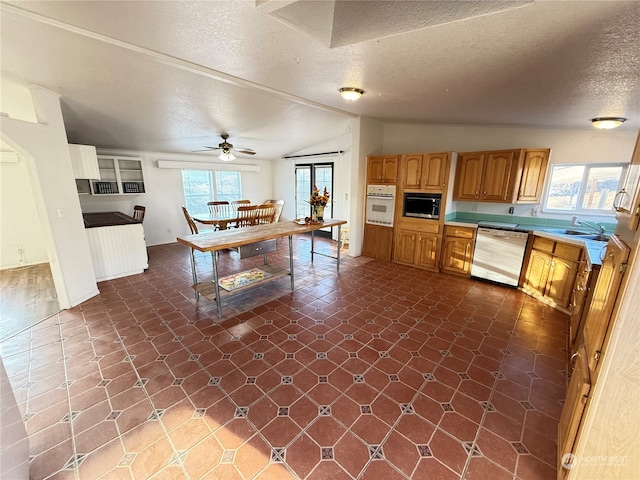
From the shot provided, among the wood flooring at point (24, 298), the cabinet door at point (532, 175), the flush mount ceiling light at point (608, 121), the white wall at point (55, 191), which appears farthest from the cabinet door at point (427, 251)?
the wood flooring at point (24, 298)

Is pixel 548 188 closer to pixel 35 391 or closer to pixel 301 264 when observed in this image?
pixel 301 264

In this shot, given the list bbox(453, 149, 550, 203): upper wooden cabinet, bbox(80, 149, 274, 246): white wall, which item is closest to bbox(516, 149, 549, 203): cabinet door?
bbox(453, 149, 550, 203): upper wooden cabinet

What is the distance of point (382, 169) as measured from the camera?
4609mm

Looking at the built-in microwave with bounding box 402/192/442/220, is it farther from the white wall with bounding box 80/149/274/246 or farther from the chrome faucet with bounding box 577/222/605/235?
the white wall with bounding box 80/149/274/246

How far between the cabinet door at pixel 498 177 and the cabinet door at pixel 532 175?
0.15 meters

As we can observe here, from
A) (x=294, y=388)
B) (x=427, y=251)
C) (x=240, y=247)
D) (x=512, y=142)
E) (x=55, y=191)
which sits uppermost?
(x=512, y=142)

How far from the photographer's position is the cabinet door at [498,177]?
3.67 m

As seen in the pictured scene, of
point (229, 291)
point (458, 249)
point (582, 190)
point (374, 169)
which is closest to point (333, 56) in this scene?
point (229, 291)

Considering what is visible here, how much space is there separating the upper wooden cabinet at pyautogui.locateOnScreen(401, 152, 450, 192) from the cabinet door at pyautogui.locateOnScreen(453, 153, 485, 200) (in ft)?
1.04

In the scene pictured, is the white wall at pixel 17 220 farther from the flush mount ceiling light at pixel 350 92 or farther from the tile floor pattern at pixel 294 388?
the flush mount ceiling light at pixel 350 92

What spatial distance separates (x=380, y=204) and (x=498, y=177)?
183cm

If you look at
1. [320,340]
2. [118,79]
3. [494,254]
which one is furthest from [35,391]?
[494,254]

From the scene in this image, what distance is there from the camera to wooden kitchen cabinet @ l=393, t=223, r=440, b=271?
13.9ft

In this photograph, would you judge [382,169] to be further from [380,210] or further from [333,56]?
[333,56]
